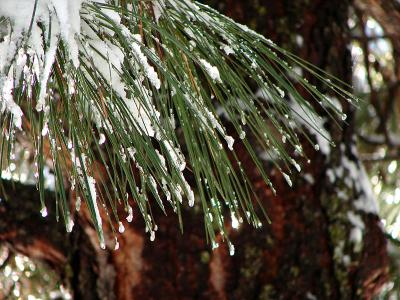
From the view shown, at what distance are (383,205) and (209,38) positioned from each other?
53.8 inches

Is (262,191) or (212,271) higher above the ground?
(262,191)

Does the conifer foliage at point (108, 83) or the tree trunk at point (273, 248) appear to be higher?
the conifer foliage at point (108, 83)

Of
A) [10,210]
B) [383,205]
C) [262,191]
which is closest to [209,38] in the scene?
[262,191]

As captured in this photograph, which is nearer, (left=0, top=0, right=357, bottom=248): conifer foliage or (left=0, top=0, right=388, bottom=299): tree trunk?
(left=0, top=0, right=357, bottom=248): conifer foliage

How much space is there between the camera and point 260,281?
3.55 feet

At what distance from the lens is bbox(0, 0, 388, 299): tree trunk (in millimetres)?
1077

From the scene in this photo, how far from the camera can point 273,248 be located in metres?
1.08

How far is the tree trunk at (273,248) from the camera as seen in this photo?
1.08 m

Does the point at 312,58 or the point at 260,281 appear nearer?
the point at 260,281

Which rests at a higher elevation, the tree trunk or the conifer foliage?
the conifer foliage

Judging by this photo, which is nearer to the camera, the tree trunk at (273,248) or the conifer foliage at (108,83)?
the conifer foliage at (108,83)

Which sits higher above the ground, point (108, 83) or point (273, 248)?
point (108, 83)

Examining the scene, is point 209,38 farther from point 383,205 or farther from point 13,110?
point 383,205

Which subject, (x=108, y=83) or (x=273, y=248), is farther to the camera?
(x=273, y=248)
